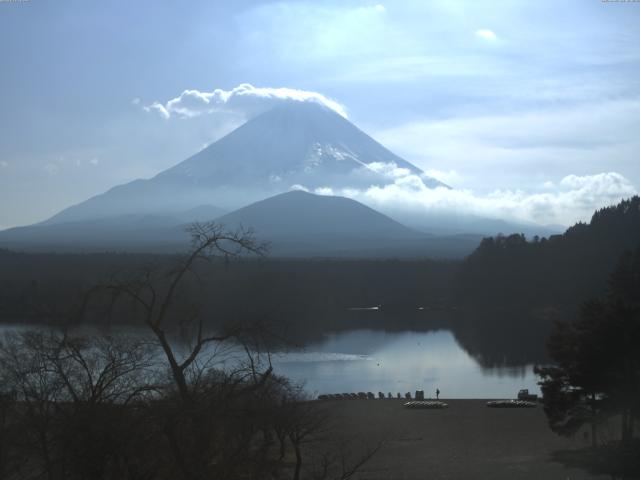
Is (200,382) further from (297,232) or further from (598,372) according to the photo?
→ (297,232)

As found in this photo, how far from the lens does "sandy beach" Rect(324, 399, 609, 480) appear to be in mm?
7887

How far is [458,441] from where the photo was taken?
9.61m

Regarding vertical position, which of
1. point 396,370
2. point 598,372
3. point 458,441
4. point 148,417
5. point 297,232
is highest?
point 297,232

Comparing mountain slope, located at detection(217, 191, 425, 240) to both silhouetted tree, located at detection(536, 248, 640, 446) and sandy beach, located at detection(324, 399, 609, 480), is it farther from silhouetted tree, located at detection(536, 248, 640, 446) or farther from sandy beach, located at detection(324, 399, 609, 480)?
silhouetted tree, located at detection(536, 248, 640, 446)

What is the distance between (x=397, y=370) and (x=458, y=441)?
7.40m

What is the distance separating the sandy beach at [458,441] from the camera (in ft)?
25.9

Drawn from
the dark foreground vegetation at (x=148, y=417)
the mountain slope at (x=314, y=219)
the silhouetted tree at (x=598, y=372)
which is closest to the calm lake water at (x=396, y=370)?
the silhouetted tree at (x=598, y=372)

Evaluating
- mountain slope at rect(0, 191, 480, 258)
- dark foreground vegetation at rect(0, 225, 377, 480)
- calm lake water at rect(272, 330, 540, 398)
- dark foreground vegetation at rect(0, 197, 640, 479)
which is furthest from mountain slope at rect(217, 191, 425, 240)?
dark foreground vegetation at rect(0, 225, 377, 480)

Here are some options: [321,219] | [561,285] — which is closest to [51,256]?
[561,285]

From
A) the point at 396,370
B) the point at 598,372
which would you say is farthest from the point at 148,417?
the point at 396,370

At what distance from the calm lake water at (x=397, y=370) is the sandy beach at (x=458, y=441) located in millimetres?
1825

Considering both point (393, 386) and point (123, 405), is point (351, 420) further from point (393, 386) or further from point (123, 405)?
point (123, 405)

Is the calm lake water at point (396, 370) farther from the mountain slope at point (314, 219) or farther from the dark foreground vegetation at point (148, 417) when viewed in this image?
the mountain slope at point (314, 219)

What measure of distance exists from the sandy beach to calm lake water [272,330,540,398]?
1825 mm
